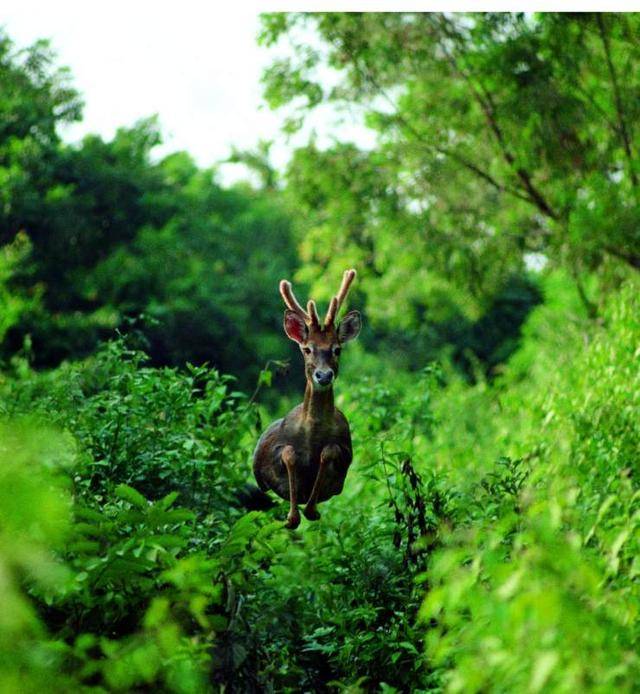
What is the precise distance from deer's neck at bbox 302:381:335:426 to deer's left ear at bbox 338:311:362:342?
0.28 m

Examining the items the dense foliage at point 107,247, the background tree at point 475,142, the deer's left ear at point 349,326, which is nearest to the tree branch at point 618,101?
the background tree at point 475,142

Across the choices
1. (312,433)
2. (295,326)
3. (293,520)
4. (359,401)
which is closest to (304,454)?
(312,433)

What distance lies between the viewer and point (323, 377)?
547 cm

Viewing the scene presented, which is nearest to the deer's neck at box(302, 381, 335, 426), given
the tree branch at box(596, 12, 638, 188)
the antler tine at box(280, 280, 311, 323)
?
the antler tine at box(280, 280, 311, 323)

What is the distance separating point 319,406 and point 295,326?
0.39 meters

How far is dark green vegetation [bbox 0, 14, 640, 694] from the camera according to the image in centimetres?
432

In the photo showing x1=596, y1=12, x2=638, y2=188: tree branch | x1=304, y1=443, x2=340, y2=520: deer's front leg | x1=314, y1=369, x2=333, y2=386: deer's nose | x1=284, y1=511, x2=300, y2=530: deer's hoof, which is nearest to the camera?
x1=314, y1=369, x2=333, y2=386: deer's nose

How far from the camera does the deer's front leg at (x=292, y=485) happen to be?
5602 millimetres

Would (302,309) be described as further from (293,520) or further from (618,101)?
(618,101)

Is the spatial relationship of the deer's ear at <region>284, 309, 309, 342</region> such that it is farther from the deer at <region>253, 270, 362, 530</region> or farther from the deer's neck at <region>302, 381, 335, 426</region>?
the deer's neck at <region>302, 381, 335, 426</region>

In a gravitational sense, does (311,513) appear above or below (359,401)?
below

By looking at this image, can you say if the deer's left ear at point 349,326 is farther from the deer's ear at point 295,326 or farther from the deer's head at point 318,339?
the deer's ear at point 295,326

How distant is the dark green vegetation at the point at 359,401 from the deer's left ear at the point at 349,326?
3.10ft

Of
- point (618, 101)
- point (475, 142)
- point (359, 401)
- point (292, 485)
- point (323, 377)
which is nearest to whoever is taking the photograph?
point (323, 377)
